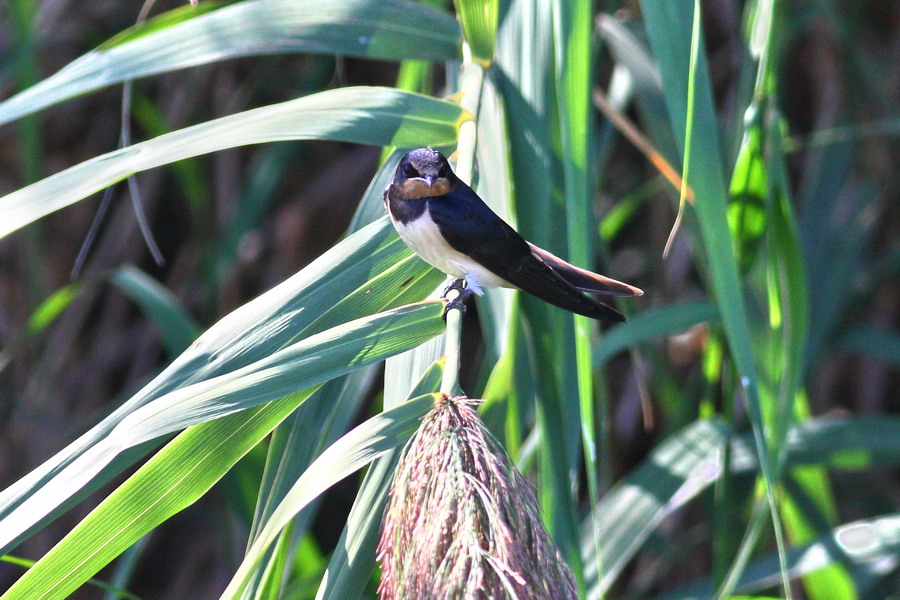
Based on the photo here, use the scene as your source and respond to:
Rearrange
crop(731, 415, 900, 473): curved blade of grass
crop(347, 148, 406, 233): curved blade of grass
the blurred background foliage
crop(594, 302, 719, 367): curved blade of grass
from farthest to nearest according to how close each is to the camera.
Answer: crop(731, 415, 900, 473): curved blade of grass, crop(594, 302, 719, 367): curved blade of grass, crop(347, 148, 406, 233): curved blade of grass, the blurred background foliage

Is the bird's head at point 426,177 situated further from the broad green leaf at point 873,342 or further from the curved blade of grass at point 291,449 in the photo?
the broad green leaf at point 873,342

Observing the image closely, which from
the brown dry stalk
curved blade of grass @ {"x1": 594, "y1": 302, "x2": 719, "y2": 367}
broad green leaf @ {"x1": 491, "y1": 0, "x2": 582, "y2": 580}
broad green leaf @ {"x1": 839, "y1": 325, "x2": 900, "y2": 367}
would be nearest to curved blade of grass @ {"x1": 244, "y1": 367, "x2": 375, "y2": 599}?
the brown dry stalk

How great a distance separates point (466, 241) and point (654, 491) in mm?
749

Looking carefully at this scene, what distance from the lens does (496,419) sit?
97 cm

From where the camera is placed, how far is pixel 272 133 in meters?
0.87

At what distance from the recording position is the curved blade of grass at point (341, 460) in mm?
666

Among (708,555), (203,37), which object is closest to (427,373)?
(203,37)

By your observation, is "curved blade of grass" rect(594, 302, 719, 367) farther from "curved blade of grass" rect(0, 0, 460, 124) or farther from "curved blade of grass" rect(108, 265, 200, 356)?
"curved blade of grass" rect(108, 265, 200, 356)

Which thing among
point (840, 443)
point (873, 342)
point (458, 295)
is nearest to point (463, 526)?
point (458, 295)

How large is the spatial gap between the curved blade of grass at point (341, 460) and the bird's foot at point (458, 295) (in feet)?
0.46

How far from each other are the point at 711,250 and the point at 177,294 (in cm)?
181

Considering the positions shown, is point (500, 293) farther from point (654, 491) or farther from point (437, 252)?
point (654, 491)

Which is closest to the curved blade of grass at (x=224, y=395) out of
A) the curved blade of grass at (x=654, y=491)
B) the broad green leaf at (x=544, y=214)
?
the broad green leaf at (x=544, y=214)

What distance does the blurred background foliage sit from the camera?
0.81 meters
